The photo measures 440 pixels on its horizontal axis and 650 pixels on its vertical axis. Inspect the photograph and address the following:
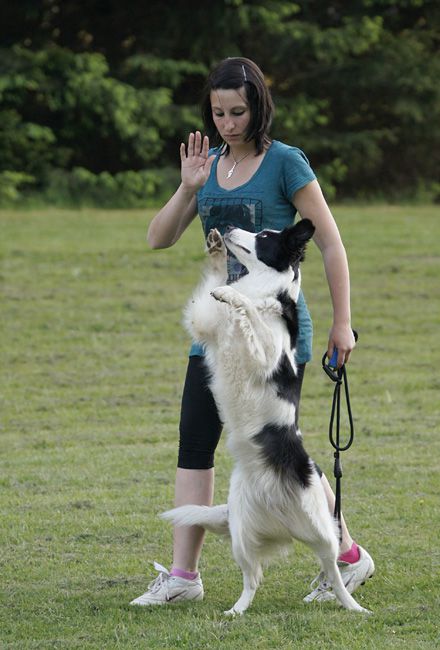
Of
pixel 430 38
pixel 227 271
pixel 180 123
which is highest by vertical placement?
pixel 430 38

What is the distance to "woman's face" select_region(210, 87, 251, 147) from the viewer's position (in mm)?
4418

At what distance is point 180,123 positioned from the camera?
2258 cm

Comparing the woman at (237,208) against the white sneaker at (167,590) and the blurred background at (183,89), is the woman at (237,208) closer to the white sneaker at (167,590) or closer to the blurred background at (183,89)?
the white sneaker at (167,590)

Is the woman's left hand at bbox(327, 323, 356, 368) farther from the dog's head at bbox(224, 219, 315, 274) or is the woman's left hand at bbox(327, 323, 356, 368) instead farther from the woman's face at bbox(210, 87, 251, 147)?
the woman's face at bbox(210, 87, 251, 147)

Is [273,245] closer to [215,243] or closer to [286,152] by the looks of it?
[215,243]

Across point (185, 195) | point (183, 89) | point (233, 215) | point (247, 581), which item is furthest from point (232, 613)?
point (183, 89)

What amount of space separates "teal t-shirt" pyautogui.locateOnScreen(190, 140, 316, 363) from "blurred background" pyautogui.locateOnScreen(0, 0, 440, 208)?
52.4ft

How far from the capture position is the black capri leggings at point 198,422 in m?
4.71

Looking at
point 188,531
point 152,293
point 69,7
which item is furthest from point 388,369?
point 69,7

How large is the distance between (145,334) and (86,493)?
5.37m

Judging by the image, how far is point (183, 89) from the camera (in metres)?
24.4

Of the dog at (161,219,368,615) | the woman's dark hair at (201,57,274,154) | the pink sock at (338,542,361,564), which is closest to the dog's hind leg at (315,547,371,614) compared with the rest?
the dog at (161,219,368,615)

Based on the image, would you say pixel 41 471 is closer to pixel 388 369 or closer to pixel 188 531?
pixel 188 531

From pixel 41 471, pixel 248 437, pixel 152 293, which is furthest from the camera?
pixel 152 293
